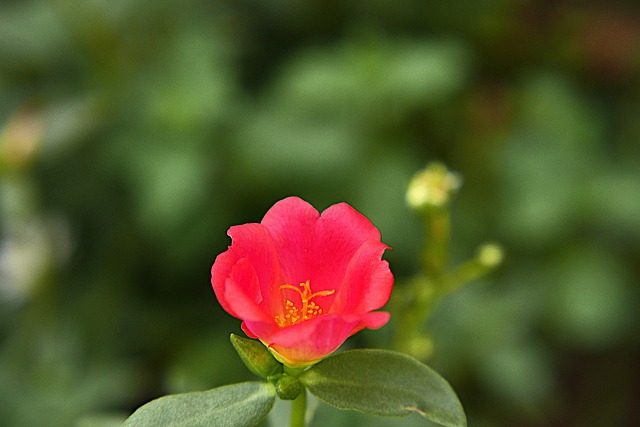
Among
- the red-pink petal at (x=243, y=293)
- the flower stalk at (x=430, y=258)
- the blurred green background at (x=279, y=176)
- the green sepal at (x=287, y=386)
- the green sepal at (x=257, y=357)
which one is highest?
the red-pink petal at (x=243, y=293)

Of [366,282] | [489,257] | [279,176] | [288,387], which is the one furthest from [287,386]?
[279,176]

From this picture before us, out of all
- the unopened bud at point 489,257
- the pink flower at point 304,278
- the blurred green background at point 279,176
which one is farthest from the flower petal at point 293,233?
the blurred green background at point 279,176

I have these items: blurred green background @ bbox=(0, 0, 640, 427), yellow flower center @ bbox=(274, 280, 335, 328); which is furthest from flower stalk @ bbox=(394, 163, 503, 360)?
blurred green background @ bbox=(0, 0, 640, 427)

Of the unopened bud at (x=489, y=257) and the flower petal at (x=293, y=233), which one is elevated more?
the flower petal at (x=293, y=233)

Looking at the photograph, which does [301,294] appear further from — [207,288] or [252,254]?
[207,288]

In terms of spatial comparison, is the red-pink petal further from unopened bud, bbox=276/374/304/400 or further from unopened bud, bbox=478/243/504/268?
unopened bud, bbox=478/243/504/268

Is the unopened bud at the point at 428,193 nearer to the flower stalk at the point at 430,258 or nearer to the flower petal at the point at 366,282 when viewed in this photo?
the flower stalk at the point at 430,258
